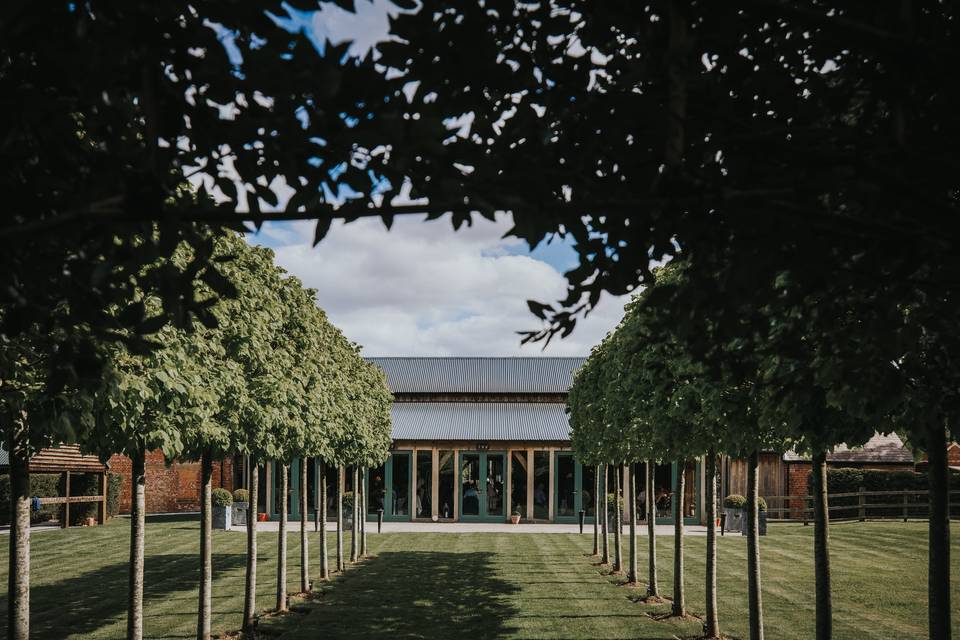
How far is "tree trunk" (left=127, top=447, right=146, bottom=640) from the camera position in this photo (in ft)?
27.7

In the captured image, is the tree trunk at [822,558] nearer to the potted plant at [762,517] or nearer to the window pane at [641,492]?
the potted plant at [762,517]

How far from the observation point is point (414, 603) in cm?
1472

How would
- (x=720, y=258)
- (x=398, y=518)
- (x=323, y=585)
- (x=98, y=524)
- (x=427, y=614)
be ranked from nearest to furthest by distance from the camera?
(x=720, y=258) → (x=427, y=614) → (x=323, y=585) → (x=98, y=524) → (x=398, y=518)

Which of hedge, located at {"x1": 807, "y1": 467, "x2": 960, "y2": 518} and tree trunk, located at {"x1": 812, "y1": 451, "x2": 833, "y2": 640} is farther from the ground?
tree trunk, located at {"x1": 812, "y1": 451, "x2": 833, "y2": 640}

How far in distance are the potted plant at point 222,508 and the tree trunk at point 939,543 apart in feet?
83.8

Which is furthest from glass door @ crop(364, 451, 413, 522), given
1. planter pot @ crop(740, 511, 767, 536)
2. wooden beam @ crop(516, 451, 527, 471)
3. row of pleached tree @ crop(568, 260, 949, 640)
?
row of pleached tree @ crop(568, 260, 949, 640)

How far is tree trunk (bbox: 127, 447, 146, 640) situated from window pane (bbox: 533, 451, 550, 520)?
26221mm

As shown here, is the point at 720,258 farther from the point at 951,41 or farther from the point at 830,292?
the point at 951,41

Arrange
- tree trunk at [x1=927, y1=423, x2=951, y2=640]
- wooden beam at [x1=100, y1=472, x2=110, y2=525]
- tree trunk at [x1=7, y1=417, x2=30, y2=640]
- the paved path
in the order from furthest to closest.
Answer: the paved path → wooden beam at [x1=100, y1=472, x2=110, y2=525] → tree trunk at [x1=7, y1=417, x2=30, y2=640] → tree trunk at [x1=927, y1=423, x2=951, y2=640]

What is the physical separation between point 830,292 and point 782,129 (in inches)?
43.9

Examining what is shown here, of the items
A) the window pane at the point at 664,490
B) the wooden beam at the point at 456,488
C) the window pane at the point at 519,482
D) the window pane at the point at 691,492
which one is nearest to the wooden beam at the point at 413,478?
the wooden beam at the point at 456,488

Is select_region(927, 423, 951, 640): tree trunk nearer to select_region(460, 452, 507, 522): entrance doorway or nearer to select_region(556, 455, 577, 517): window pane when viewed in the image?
select_region(556, 455, 577, 517): window pane

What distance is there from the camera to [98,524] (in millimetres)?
30094

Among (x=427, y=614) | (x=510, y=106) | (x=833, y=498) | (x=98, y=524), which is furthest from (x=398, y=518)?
(x=510, y=106)
